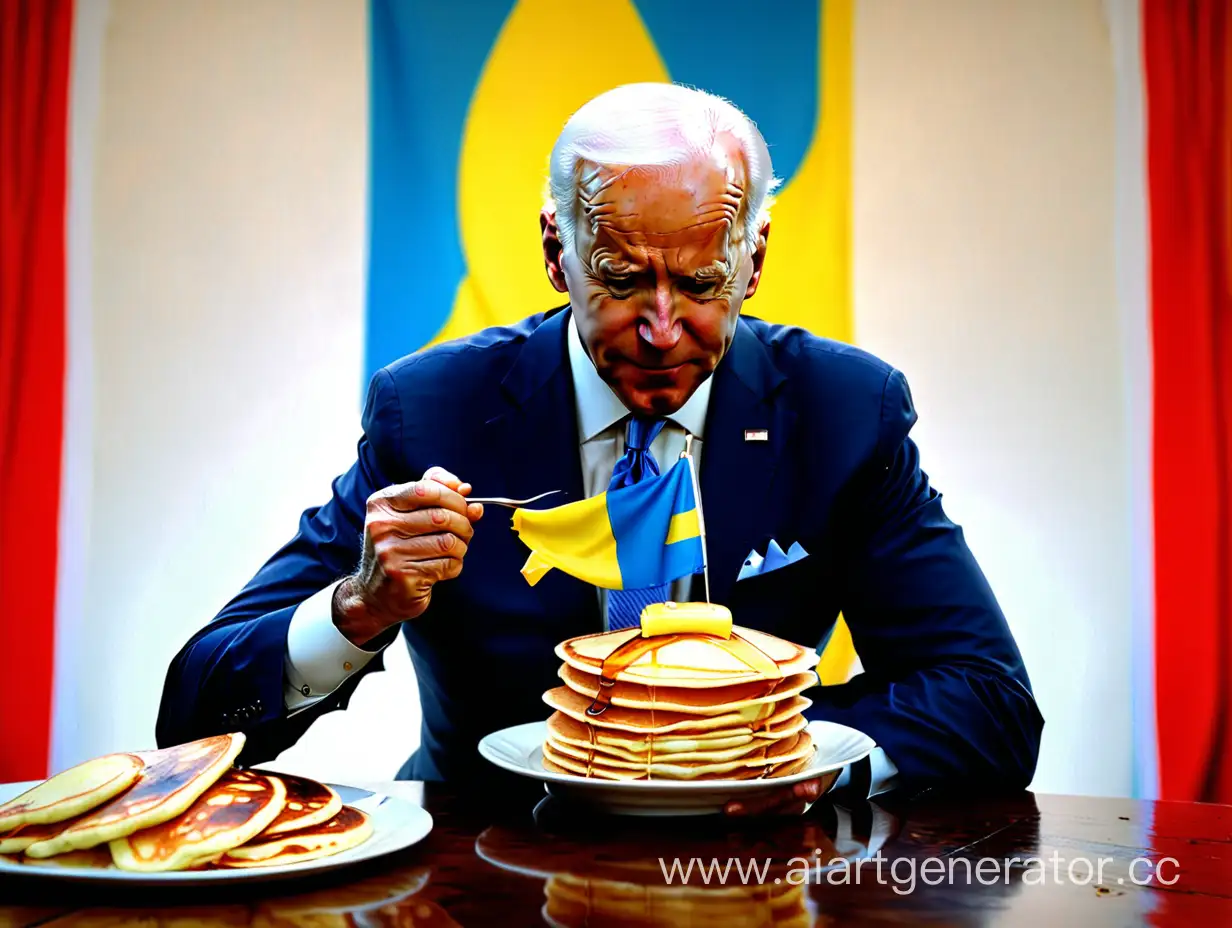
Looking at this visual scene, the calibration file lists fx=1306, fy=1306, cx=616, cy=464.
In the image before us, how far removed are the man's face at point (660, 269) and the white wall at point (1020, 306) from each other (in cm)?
260

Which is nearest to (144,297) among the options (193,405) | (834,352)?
(193,405)

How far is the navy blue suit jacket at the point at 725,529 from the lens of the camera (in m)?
2.51

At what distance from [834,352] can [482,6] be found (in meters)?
2.69

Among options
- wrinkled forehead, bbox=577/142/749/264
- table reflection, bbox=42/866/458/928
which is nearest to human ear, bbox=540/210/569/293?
wrinkled forehead, bbox=577/142/749/264

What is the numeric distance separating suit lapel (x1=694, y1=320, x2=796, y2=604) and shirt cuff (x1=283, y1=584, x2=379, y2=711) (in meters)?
0.70

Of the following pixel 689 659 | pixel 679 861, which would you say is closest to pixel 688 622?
pixel 689 659

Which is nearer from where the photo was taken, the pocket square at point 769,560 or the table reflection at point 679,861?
the table reflection at point 679,861

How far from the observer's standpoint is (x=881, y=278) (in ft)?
15.8

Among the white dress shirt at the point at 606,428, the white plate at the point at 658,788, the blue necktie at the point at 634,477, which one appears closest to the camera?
the white plate at the point at 658,788

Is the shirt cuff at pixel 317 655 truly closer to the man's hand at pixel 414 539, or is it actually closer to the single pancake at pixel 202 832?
the man's hand at pixel 414 539

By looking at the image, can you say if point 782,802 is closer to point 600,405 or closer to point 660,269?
point 660,269

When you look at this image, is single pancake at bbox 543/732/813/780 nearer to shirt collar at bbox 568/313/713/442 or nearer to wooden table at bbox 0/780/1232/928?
wooden table at bbox 0/780/1232/928

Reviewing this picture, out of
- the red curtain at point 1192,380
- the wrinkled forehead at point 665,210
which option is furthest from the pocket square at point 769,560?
the red curtain at point 1192,380

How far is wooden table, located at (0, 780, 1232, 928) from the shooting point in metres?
1.31
